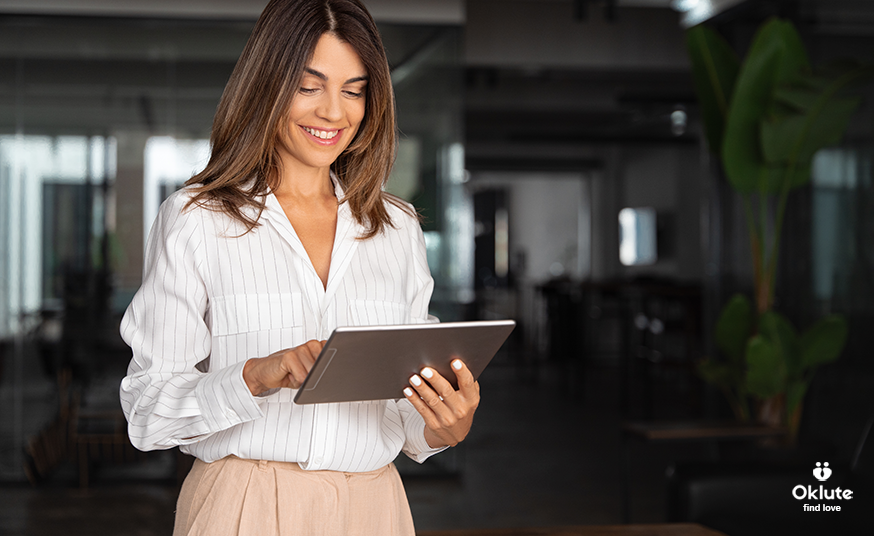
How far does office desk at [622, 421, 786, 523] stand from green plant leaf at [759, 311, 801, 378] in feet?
1.18

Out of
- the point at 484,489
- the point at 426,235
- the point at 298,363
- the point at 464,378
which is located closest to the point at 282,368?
the point at 298,363

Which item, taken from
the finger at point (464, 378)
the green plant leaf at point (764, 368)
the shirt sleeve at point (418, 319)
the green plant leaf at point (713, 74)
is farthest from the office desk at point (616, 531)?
the green plant leaf at point (713, 74)

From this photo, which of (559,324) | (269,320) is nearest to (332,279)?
(269,320)

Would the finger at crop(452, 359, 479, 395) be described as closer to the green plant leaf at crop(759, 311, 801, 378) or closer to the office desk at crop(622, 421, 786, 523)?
the office desk at crop(622, 421, 786, 523)

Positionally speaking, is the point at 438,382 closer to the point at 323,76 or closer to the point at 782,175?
the point at 323,76

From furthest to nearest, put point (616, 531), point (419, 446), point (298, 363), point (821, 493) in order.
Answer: point (821, 493) < point (616, 531) < point (419, 446) < point (298, 363)

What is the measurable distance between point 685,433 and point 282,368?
6.98 feet

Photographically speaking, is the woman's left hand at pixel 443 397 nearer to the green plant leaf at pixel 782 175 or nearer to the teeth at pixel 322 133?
the teeth at pixel 322 133

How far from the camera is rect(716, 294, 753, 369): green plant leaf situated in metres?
3.22

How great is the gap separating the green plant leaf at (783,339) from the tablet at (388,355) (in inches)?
93.9

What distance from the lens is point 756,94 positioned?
3.09 m

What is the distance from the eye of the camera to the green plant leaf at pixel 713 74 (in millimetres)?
3342

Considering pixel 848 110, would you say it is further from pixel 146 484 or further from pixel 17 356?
pixel 17 356

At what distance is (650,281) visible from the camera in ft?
28.0
